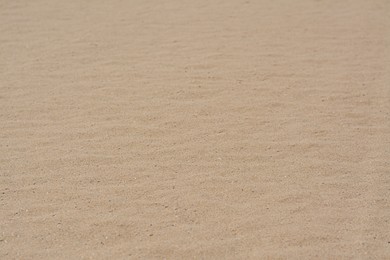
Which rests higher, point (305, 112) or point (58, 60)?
point (58, 60)

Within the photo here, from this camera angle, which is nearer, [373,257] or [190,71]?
[373,257]

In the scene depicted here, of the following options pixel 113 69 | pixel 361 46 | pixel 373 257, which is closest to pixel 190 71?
pixel 113 69

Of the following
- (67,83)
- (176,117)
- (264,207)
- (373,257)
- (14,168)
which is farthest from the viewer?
(67,83)

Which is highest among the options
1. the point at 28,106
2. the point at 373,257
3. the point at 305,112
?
the point at 28,106

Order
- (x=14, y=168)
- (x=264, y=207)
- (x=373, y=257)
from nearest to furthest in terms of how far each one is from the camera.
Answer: (x=373, y=257) → (x=264, y=207) → (x=14, y=168)

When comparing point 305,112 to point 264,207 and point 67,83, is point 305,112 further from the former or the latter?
point 67,83

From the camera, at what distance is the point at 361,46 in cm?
607

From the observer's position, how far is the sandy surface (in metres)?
3.30

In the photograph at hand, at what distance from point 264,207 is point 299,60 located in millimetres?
2636

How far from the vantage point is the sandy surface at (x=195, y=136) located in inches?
130

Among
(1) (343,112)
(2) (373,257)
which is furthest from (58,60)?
(2) (373,257)

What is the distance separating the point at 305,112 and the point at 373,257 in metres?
1.82

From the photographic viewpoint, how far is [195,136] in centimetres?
434

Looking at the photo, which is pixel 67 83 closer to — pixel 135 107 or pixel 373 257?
pixel 135 107
